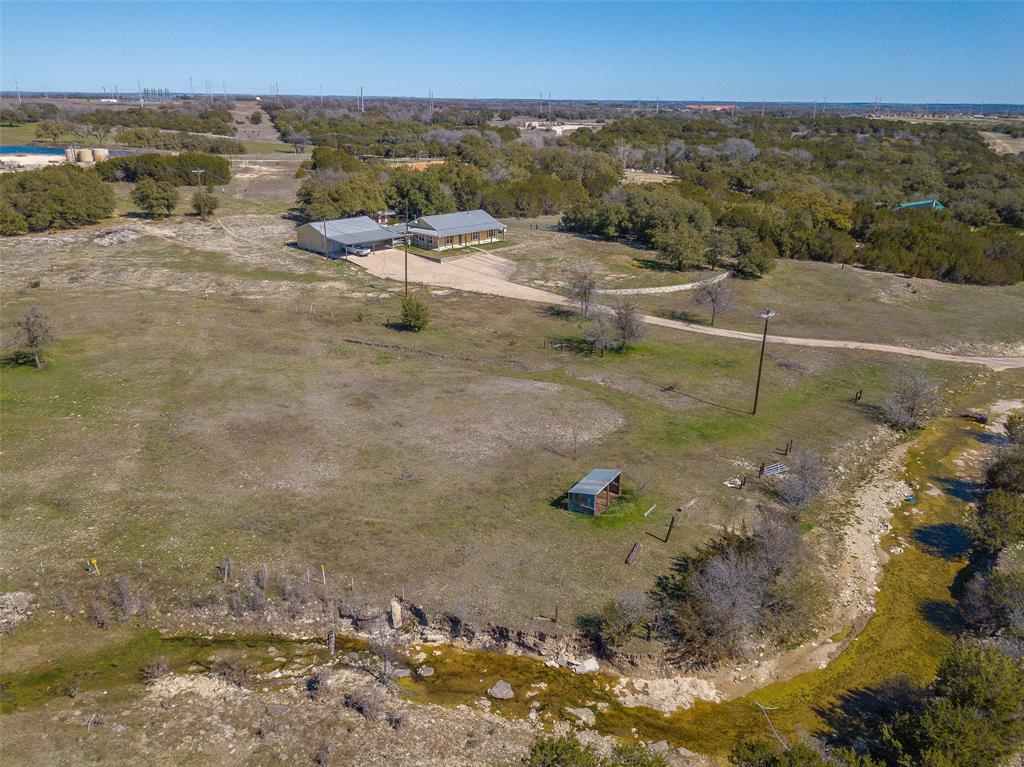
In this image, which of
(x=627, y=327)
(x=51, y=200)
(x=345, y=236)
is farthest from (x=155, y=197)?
(x=627, y=327)

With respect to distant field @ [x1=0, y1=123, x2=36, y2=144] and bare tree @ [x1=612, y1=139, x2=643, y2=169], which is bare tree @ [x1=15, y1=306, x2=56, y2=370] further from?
distant field @ [x1=0, y1=123, x2=36, y2=144]

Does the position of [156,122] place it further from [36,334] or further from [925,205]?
[925,205]

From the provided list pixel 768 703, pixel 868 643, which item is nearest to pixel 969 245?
pixel 868 643

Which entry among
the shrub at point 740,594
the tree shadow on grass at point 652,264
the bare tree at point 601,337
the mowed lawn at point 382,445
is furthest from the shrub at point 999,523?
the tree shadow on grass at point 652,264

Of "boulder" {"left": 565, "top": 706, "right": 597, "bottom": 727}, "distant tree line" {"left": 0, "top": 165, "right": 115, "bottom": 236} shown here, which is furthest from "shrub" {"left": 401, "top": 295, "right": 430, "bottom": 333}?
"distant tree line" {"left": 0, "top": 165, "right": 115, "bottom": 236}

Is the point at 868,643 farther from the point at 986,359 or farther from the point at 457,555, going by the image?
the point at 986,359

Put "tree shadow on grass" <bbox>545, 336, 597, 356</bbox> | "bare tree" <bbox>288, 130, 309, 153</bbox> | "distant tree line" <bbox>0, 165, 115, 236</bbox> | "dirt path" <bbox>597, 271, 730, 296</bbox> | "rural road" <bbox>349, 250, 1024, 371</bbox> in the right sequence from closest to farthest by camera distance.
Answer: "tree shadow on grass" <bbox>545, 336, 597, 356</bbox> < "rural road" <bbox>349, 250, 1024, 371</bbox> < "dirt path" <bbox>597, 271, 730, 296</bbox> < "distant tree line" <bbox>0, 165, 115, 236</bbox> < "bare tree" <bbox>288, 130, 309, 153</bbox>
